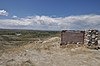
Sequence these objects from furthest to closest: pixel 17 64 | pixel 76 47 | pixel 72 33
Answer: pixel 72 33 < pixel 76 47 < pixel 17 64

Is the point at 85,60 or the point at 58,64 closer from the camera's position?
the point at 58,64

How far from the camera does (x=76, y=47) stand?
23531 mm

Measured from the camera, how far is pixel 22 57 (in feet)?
62.7

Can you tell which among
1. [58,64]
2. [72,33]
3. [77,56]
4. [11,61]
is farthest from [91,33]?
[11,61]

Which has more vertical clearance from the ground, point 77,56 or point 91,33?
point 91,33

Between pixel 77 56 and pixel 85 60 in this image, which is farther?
pixel 77 56

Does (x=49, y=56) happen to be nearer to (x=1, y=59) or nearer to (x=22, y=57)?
(x=22, y=57)

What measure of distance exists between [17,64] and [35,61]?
1.49 metres

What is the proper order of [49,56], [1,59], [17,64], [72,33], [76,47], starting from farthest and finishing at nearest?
1. [72,33]
2. [76,47]
3. [49,56]
4. [1,59]
5. [17,64]

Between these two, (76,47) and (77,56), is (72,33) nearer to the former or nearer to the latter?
(76,47)

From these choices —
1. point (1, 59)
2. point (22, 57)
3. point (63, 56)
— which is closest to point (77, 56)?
point (63, 56)

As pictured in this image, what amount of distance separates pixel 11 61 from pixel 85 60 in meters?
5.61

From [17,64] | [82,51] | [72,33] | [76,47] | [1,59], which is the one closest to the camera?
[17,64]

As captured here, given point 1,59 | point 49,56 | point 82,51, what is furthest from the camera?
point 82,51
